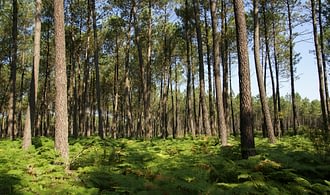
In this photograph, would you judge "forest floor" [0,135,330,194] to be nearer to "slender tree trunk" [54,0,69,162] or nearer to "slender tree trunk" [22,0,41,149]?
"slender tree trunk" [54,0,69,162]

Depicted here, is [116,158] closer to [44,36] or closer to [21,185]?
[21,185]

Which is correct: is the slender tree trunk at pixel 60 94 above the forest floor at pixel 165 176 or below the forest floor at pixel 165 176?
above

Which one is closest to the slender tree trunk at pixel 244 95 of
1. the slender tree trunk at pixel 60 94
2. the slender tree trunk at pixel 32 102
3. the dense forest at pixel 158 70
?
the dense forest at pixel 158 70

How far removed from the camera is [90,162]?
9.66 meters

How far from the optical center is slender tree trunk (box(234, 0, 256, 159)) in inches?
345

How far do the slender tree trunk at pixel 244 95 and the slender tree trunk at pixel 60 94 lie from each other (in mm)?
5398

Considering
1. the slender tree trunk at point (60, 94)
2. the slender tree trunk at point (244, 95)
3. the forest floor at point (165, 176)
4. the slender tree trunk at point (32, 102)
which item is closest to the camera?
the forest floor at point (165, 176)

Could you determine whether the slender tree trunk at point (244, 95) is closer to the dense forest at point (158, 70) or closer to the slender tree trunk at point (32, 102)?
the dense forest at point (158, 70)

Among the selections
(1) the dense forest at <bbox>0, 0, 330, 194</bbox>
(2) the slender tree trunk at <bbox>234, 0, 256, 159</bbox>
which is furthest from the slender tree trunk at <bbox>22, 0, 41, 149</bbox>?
(2) the slender tree trunk at <bbox>234, 0, 256, 159</bbox>

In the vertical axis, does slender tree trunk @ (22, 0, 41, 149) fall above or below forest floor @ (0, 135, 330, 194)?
above

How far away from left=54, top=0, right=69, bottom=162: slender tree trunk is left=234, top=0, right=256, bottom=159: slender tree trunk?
5398 mm

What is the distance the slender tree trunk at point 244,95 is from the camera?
8758mm

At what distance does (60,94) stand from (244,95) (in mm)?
5833

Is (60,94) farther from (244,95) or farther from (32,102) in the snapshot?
(244,95)
